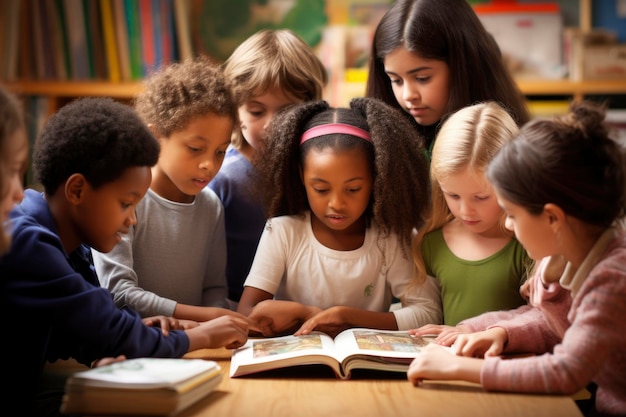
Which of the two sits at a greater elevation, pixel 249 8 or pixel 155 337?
pixel 249 8

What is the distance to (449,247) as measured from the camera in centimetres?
178

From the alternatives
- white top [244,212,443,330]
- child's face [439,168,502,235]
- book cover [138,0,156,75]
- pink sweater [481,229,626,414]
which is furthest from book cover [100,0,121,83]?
pink sweater [481,229,626,414]

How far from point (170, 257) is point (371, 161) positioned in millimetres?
548

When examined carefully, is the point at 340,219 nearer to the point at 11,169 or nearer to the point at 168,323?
the point at 168,323

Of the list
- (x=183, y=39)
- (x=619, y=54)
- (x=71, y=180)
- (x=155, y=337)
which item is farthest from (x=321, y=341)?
(x=619, y=54)

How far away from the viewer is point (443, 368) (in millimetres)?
1274

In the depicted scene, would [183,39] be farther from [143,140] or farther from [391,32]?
[143,140]

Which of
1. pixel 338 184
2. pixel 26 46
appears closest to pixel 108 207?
pixel 338 184

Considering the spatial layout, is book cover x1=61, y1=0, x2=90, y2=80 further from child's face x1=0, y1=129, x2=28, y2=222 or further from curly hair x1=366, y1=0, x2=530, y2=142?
child's face x1=0, y1=129, x2=28, y2=222

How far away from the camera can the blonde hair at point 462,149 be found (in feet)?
5.46

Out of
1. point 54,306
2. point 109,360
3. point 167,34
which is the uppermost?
point 167,34

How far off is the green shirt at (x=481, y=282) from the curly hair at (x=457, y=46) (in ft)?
1.53

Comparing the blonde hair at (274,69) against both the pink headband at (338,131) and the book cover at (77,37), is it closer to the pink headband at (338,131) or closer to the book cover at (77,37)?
the pink headband at (338,131)

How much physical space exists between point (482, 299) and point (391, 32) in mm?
820
